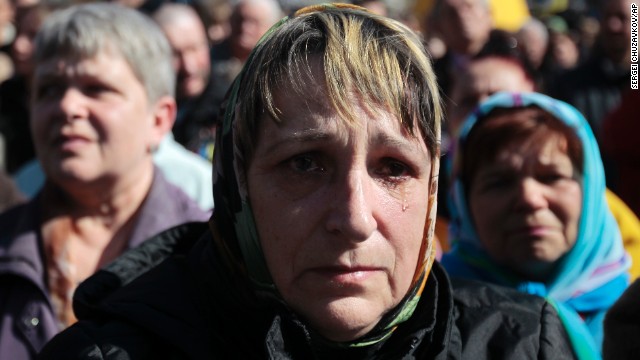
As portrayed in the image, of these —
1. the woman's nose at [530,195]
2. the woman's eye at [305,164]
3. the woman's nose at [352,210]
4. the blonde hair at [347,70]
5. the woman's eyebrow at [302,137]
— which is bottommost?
the woman's nose at [530,195]

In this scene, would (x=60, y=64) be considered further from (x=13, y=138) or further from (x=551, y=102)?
(x=13, y=138)

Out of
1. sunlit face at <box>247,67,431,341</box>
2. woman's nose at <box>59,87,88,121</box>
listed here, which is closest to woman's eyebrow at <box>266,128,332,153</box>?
sunlit face at <box>247,67,431,341</box>

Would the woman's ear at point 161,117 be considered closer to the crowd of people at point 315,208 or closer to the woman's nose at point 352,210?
the crowd of people at point 315,208

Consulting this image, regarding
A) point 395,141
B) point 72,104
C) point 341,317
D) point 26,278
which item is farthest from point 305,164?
point 72,104

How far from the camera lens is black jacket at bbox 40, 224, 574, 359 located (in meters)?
1.96

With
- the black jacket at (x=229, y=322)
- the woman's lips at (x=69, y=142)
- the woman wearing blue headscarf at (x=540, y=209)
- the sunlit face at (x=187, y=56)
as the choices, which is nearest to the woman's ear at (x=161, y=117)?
the woman's lips at (x=69, y=142)

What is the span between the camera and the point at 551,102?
10.9 feet

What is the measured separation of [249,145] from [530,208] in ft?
4.61

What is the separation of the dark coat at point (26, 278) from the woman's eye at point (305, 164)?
129cm

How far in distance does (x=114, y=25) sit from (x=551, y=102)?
155cm

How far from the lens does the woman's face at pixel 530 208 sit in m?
3.16

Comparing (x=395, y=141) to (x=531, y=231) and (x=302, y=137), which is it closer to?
(x=302, y=137)

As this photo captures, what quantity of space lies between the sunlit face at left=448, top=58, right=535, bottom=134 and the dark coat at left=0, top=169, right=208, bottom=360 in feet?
5.76

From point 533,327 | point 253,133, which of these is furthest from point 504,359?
point 253,133
